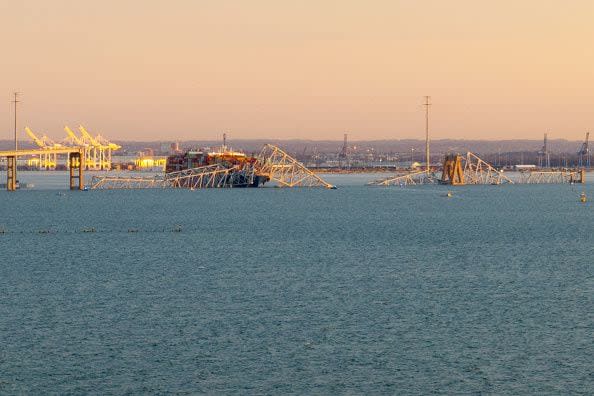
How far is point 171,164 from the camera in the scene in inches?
7785

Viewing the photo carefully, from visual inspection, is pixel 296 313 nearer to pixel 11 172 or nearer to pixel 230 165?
pixel 11 172

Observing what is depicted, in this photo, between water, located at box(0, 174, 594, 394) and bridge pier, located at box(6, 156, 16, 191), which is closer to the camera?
water, located at box(0, 174, 594, 394)

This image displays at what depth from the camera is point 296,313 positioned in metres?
29.9

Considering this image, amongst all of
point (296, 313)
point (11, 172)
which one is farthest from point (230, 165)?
point (296, 313)

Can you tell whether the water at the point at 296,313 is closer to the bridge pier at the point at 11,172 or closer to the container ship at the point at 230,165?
the bridge pier at the point at 11,172

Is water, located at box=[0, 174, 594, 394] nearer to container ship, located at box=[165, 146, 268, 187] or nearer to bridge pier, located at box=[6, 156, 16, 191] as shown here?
bridge pier, located at box=[6, 156, 16, 191]

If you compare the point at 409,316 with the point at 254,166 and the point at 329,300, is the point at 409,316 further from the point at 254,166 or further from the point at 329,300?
the point at 254,166

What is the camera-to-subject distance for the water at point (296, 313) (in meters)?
22.0

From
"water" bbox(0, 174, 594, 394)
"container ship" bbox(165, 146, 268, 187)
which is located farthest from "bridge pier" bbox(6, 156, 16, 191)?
"water" bbox(0, 174, 594, 394)

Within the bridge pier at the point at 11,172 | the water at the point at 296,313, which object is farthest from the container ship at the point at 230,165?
the water at the point at 296,313

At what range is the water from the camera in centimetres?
2205

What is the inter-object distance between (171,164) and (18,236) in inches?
5417

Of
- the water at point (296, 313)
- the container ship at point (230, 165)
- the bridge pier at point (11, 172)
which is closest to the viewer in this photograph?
the water at point (296, 313)

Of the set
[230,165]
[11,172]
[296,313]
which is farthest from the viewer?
[230,165]
